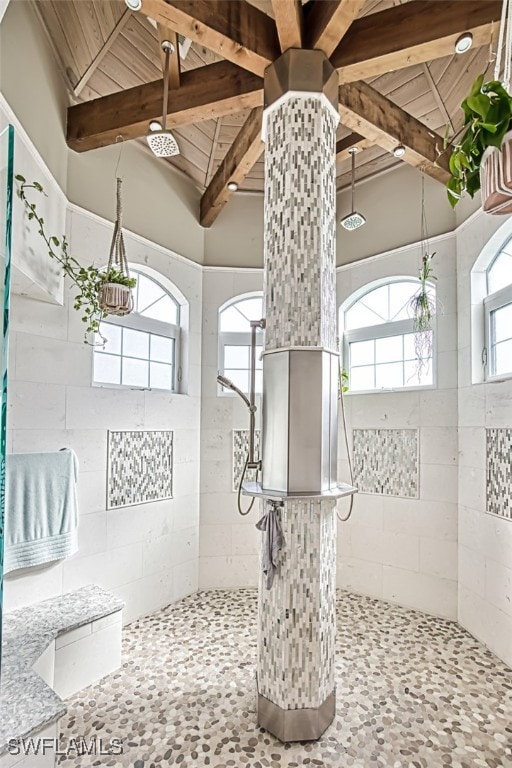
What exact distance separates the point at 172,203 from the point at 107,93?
0.80m

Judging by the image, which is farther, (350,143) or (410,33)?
(350,143)

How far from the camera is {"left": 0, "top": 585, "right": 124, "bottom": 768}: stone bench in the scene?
58.9 inches

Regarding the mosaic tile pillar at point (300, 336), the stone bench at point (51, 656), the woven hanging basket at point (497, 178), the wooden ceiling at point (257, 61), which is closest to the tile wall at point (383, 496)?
the wooden ceiling at point (257, 61)

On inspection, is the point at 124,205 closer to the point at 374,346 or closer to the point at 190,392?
the point at 190,392

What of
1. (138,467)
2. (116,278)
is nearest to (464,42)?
(116,278)

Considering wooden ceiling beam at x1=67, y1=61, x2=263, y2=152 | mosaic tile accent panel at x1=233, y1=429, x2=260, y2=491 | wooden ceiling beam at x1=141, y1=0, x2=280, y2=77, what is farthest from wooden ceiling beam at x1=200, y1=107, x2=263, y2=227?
mosaic tile accent panel at x1=233, y1=429, x2=260, y2=491

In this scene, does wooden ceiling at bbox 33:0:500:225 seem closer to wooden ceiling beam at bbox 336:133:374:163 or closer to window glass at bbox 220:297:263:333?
wooden ceiling beam at bbox 336:133:374:163

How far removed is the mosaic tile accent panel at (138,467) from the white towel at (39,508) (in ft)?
1.17

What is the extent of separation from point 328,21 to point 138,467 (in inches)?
104

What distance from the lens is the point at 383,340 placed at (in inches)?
136

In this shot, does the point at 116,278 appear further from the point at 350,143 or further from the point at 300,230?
the point at 350,143

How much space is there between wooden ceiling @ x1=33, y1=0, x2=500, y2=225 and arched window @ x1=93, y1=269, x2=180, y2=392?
3.07 ft

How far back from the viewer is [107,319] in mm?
2955

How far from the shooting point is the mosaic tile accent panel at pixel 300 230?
195 cm
